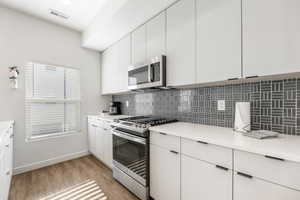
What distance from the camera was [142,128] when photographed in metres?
1.64

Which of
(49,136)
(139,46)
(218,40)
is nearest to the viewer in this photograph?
(218,40)

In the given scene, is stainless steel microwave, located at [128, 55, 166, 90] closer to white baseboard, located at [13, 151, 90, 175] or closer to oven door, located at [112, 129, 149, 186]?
oven door, located at [112, 129, 149, 186]

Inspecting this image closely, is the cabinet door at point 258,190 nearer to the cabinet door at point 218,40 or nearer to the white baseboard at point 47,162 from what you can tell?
the cabinet door at point 218,40

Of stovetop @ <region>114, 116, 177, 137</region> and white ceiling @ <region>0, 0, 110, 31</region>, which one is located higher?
white ceiling @ <region>0, 0, 110, 31</region>

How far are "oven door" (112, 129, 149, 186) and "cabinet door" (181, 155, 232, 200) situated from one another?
515 millimetres

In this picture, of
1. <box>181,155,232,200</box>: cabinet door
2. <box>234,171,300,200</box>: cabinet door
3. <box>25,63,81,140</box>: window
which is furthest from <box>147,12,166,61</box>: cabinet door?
<box>25,63,81,140</box>: window

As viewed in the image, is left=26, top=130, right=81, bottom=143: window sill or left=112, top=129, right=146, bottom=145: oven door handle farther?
left=26, top=130, right=81, bottom=143: window sill

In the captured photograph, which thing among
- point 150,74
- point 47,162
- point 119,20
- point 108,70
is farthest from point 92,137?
point 119,20

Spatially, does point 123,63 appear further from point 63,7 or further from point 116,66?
point 63,7

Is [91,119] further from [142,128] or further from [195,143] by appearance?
[195,143]

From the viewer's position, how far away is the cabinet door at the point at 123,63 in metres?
2.51

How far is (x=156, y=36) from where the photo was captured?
76.7 inches

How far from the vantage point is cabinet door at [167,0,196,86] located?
5.08 ft

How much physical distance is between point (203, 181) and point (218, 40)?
1.29m
